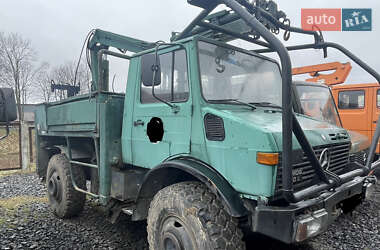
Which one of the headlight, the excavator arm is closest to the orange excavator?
the excavator arm

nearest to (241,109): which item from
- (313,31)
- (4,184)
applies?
(313,31)

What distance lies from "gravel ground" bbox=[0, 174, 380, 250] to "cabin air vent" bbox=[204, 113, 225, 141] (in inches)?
71.7

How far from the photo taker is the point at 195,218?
2.45 metres

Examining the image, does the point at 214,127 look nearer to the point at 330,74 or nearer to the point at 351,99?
the point at 351,99

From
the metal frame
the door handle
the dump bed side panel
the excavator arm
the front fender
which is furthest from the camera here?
the excavator arm

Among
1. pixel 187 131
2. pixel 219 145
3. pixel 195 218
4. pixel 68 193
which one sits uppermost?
pixel 187 131

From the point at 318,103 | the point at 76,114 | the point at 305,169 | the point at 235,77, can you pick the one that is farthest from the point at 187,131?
the point at 318,103

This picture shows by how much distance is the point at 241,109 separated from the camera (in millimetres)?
2814

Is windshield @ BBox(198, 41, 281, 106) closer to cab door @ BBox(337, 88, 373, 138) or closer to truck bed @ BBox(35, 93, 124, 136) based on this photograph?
truck bed @ BBox(35, 93, 124, 136)

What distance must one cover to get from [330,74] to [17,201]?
933cm

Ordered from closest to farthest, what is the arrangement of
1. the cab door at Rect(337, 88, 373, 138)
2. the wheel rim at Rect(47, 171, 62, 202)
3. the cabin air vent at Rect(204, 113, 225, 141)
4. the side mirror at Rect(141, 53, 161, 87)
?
the cabin air vent at Rect(204, 113, 225, 141) → the side mirror at Rect(141, 53, 161, 87) → the wheel rim at Rect(47, 171, 62, 202) → the cab door at Rect(337, 88, 373, 138)

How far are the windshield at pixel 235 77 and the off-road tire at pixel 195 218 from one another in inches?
35.4

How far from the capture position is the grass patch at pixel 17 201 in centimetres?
526

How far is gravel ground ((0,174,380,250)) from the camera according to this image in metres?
3.66
